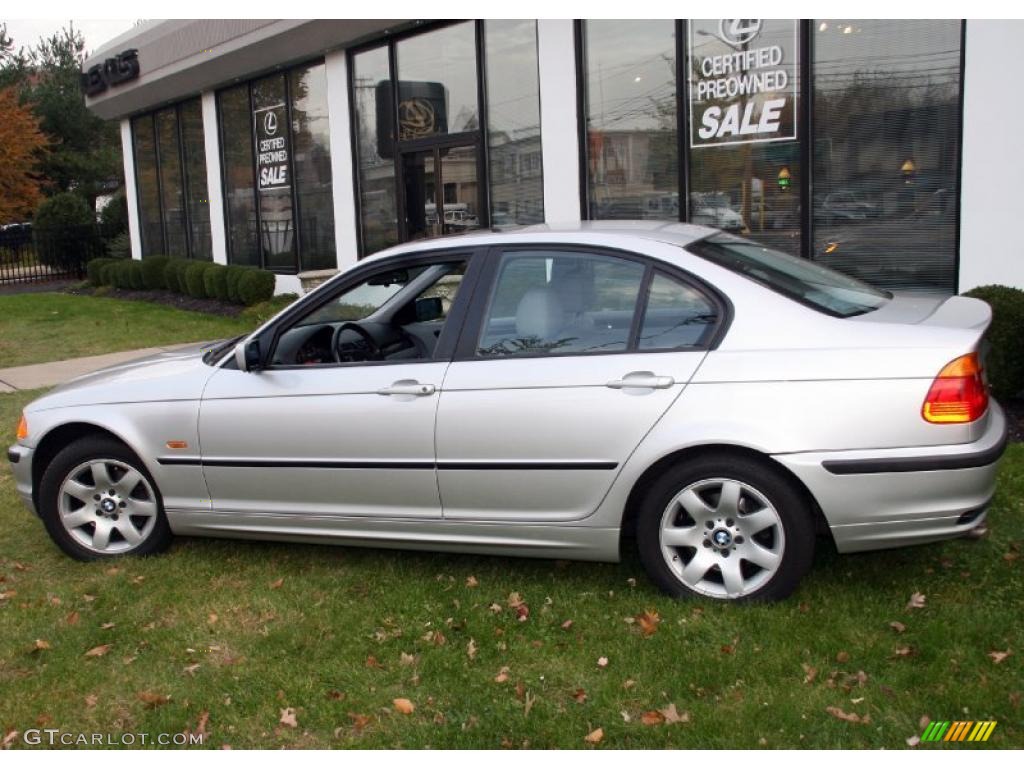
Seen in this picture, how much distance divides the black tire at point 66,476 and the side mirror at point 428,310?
1.63 metres

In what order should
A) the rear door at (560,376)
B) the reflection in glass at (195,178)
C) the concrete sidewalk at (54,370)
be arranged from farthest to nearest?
1. the reflection in glass at (195,178)
2. the concrete sidewalk at (54,370)
3. the rear door at (560,376)

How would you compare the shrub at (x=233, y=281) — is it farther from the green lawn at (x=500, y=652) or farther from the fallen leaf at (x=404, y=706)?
the fallen leaf at (x=404, y=706)

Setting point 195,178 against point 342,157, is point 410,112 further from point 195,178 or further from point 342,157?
point 195,178

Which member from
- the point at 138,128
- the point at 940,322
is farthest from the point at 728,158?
the point at 138,128

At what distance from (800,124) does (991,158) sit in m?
1.82

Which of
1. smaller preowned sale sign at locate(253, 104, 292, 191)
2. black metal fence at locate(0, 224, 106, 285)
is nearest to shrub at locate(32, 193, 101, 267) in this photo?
black metal fence at locate(0, 224, 106, 285)

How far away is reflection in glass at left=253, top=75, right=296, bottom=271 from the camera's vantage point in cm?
1728

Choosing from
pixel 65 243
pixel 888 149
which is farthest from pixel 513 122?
pixel 65 243

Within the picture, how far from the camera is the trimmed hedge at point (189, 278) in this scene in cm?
1689

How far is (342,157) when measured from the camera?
15633mm

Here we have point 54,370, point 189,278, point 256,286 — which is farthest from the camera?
point 189,278

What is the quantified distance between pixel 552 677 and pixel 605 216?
8.61 m

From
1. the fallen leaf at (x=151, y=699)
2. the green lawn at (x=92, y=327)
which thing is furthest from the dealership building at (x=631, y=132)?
the fallen leaf at (x=151, y=699)

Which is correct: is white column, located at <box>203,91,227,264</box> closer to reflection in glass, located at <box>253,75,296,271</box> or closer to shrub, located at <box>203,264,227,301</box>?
shrub, located at <box>203,264,227,301</box>
